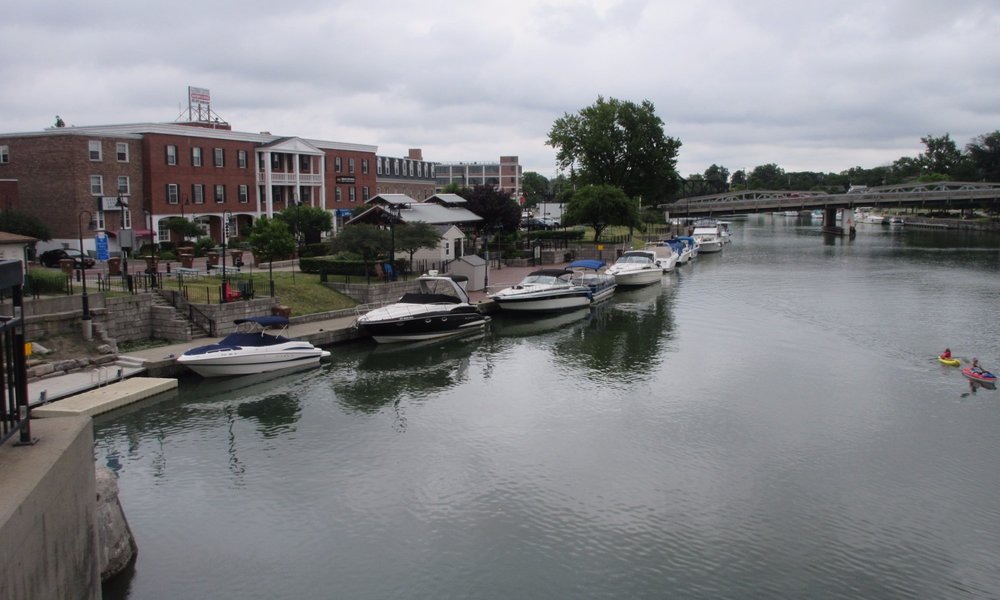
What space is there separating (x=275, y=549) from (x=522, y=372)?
15.8 meters

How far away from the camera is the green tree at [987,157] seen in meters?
157

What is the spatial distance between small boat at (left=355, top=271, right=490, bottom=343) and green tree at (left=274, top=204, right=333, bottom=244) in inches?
773

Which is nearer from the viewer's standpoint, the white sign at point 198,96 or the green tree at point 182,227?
the green tree at point 182,227

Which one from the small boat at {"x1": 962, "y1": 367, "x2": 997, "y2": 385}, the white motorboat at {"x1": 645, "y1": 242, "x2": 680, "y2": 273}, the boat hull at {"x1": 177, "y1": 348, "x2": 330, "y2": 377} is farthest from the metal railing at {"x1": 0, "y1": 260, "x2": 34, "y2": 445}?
the white motorboat at {"x1": 645, "y1": 242, "x2": 680, "y2": 273}

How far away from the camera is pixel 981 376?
27.4 metres

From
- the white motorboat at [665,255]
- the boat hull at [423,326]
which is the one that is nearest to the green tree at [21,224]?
the boat hull at [423,326]

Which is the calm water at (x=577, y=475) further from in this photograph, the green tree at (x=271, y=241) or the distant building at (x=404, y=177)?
the distant building at (x=404, y=177)

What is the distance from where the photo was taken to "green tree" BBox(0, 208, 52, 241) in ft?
142

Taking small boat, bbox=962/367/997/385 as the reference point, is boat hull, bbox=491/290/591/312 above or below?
above

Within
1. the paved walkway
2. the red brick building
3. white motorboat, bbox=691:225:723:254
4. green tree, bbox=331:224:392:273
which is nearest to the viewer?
the paved walkway

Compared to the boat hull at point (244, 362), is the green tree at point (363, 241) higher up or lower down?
higher up

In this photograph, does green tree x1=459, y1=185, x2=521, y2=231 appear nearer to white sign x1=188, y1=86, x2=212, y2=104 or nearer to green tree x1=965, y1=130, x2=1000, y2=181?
white sign x1=188, y1=86, x2=212, y2=104

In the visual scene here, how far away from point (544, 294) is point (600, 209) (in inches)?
1333

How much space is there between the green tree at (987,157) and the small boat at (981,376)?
505 feet
